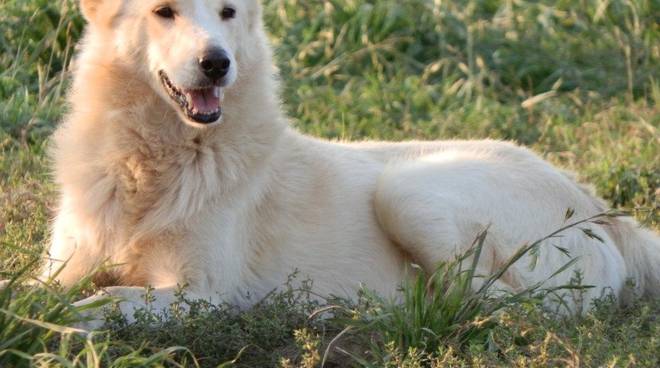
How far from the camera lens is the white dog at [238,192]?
458 centimetres

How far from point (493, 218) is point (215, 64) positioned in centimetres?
136

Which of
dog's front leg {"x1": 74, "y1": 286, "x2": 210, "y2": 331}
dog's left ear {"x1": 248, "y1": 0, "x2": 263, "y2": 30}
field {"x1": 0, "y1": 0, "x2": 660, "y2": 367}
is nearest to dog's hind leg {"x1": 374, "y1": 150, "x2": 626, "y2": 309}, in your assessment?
field {"x1": 0, "y1": 0, "x2": 660, "y2": 367}

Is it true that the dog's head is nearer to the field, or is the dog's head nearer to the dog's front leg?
the dog's front leg

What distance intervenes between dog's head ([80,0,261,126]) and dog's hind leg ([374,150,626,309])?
864mm

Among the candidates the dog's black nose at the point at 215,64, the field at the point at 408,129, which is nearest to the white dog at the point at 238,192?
the dog's black nose at the point at 215,64

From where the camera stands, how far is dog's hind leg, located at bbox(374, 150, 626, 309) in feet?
16.3

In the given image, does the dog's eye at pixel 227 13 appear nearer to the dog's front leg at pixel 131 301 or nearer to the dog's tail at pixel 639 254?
the dog's front leg at pixel 131 301

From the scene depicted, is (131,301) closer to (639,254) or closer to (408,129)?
(639,254)

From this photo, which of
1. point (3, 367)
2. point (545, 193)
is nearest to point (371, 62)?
point (545, 193)

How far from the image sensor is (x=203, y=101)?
4.62 m

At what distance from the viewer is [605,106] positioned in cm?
832

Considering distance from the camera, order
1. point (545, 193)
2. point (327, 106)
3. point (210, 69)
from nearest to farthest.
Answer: point (210, 69), point (545, 193), point (327, 106)

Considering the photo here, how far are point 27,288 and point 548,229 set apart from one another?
2.18 metres

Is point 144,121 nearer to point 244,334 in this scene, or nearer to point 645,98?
point 244,334
